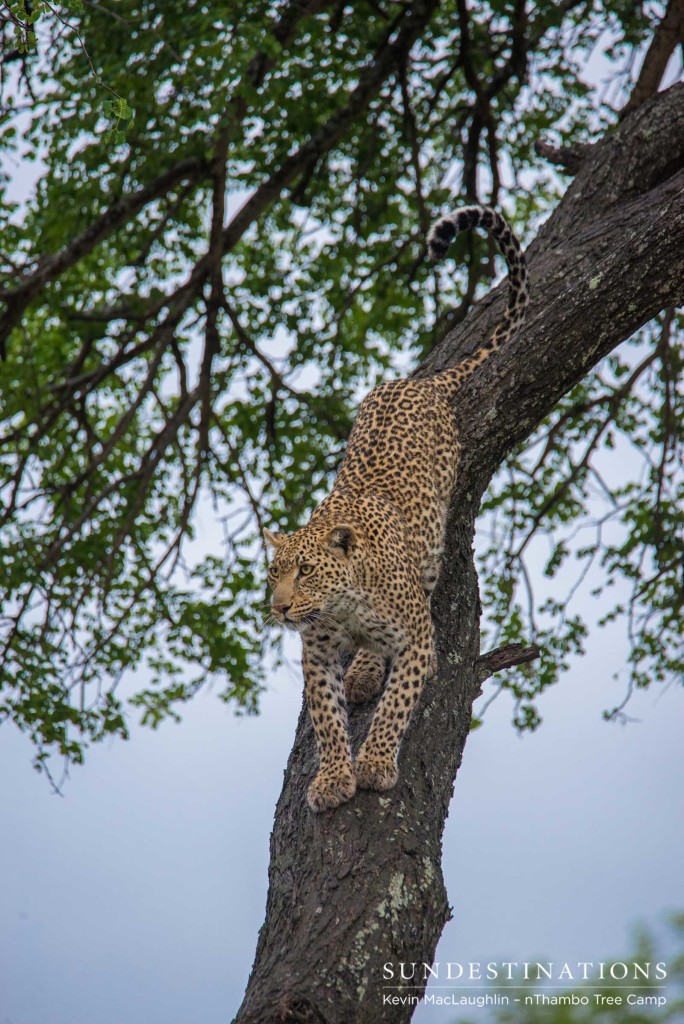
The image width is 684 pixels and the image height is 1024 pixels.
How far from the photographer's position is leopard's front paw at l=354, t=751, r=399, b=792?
565 cm

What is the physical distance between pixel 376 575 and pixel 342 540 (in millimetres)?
260

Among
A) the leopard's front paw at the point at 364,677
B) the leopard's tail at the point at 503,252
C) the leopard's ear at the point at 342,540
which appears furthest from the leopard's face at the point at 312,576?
the leopard's tail at the point at 503,252

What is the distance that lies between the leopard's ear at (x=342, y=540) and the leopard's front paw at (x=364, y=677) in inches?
27.6

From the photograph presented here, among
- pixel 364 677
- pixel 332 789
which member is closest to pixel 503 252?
pixel 364 677

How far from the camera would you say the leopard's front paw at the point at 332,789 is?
18.5 feet

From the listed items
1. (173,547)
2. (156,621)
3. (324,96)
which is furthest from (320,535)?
(324,96)

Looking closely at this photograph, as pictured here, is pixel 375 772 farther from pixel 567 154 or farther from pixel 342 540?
pixel 567 154

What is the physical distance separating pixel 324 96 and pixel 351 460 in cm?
526

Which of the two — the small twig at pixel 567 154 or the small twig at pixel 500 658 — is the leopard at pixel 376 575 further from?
the small twig at pixel 567 154

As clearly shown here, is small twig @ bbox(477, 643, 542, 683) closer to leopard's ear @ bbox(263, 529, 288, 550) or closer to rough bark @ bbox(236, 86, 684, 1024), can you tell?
rough bark @ bbox(236, 86, 684, 1024)

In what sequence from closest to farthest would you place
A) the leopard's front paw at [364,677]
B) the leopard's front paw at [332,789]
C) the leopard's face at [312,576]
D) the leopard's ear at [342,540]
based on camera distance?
the leopard's front paw at [332,789]
the leopard's face at [312,576]
the leopard's ear at [342,540]
the leopard's front paw at [364,677]

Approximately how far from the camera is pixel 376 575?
20.0 feet

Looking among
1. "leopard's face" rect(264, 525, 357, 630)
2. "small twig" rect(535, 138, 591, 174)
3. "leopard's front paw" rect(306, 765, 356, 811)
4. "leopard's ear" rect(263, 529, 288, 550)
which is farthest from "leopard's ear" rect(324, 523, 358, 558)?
"small twig" rect(535, 138, 591, 174)

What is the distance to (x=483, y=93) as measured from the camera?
11211 mm
